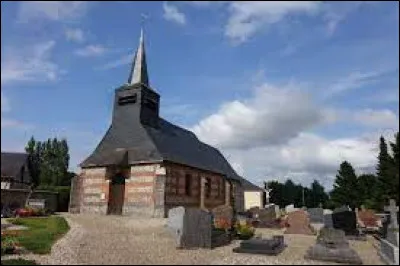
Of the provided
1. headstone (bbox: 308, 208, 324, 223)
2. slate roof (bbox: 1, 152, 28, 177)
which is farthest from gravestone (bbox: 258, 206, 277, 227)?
slate roof (bbox: 1, 152, 28, 177)

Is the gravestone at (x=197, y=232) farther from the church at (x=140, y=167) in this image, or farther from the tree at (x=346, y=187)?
the tree at (x=346, y=187)

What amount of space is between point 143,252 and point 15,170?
2962 centimetres

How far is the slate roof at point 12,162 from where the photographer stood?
37.4 meters

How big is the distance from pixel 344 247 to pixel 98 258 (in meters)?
7.91

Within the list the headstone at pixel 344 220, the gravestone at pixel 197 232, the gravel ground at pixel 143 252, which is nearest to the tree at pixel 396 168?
the gravel ground at pixel 143 252

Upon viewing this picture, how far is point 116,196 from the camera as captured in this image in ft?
99.2

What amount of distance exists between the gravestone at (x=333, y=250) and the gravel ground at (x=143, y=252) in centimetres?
45

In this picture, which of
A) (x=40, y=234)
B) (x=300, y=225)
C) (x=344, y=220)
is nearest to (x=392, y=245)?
(x=344, y=220)

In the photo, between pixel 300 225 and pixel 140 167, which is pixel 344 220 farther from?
pixel 140 167

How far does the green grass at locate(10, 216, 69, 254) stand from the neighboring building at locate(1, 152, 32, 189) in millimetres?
17574

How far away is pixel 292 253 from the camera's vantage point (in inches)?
548

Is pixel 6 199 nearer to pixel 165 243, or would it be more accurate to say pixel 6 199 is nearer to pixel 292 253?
pixel 165 243

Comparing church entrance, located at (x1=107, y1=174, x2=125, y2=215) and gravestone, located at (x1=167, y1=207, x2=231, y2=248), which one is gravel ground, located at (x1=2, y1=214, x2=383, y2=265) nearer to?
gravestone, located at (x1=167, y1=207, x2=231, y2=248)

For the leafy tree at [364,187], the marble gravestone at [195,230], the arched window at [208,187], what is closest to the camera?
the marble gravestone at [195,230]
